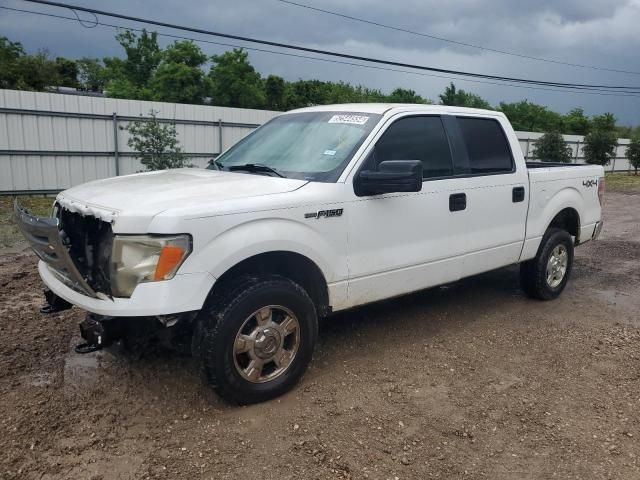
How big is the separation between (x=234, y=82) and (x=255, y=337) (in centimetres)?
2699

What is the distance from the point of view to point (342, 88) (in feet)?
134

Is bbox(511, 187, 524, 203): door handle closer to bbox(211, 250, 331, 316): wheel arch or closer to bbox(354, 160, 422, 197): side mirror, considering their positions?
bbox(354, 160, 422, 197): side mirror

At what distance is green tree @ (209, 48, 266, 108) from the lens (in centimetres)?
2878

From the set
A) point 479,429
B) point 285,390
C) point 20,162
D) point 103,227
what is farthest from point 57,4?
point 479,429

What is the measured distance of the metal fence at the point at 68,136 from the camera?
511 inches

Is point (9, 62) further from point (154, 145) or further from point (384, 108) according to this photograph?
point (384, 108)

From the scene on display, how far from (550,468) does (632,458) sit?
1.66ft

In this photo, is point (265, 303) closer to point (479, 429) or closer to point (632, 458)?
point (479, 429)

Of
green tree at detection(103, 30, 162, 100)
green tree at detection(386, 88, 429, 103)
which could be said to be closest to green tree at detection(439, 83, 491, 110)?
green tree at detection(386, 88, 429, 103)

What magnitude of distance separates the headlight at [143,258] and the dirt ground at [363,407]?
91cm

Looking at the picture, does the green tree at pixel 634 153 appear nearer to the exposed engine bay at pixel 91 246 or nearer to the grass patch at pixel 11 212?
the grass patch at pixel 11 212

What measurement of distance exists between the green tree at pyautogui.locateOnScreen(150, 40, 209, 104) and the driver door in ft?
81.8

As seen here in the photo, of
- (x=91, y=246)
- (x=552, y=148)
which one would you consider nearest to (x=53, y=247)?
(x=91, y=246)

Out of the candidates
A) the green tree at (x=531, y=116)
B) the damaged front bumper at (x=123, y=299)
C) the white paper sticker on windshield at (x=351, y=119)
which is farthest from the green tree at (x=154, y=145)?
the green tree at (x=531, y=116)
